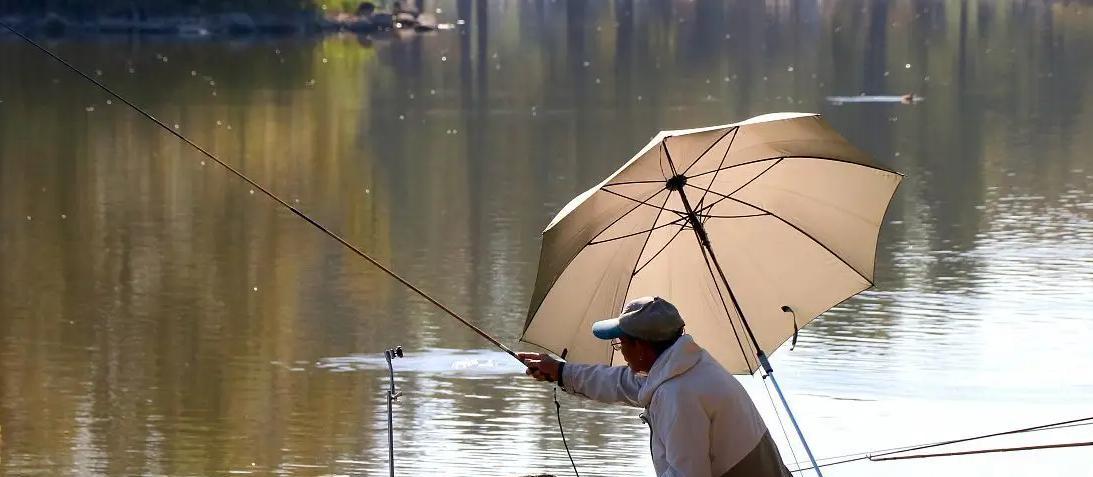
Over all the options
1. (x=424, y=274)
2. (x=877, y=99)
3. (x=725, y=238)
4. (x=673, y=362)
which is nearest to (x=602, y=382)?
(x=673, y=362)

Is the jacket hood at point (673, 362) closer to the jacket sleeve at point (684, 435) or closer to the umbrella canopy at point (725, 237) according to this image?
the jacket sleeve at point (684, 435)

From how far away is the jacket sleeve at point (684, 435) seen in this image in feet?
15.4

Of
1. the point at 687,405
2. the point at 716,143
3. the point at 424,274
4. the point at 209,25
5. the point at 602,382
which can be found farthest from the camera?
the point at 209,25

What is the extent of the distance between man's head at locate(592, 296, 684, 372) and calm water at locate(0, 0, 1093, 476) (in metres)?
4.82

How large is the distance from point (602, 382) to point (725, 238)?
119cm

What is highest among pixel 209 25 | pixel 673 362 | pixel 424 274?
pixel 209 25

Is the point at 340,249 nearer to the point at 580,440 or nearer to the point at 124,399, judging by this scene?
the point at 124,399

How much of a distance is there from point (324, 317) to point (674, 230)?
324 inches

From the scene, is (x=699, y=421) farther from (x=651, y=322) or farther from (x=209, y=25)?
(x=209, y=25)

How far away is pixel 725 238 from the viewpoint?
6.45 m

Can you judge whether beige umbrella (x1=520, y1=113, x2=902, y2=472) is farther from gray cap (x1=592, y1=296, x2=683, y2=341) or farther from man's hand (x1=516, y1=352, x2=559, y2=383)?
gray cap (x1=592, y1=296, x2=683, y2=341)

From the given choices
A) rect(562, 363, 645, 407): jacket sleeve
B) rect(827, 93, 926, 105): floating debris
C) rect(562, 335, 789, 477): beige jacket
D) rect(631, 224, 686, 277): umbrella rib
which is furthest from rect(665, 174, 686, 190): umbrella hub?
rect(827, 93, 926, 105): floating debris

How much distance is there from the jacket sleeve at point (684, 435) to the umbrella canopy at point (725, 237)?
1.39 metres

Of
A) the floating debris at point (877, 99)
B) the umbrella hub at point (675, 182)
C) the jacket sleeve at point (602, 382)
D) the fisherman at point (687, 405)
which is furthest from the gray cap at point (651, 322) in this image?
the floating debris at point (877, 99)
